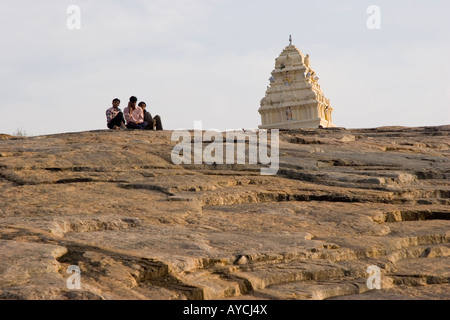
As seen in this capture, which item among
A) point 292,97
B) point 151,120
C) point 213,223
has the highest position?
point 292,97

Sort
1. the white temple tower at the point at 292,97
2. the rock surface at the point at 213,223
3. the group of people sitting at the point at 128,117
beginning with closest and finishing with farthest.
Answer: the rock surface at the point at 213,223, the group of people sitting at the point at 128,117, the white temple tower at the point at 292,97

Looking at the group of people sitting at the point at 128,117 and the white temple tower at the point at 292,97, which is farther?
the white temple tower at the point at 292,97

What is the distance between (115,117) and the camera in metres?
15.6

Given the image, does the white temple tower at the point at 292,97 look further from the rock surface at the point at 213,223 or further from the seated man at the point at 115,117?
the rock surface at the point at 213,223

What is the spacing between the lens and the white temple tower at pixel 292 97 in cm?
5441

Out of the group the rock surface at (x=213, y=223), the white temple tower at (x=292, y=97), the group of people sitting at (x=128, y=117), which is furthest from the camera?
the white temple tower at (x=292, y=97)

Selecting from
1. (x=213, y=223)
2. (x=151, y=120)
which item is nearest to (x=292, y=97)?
(x=151, y=120)

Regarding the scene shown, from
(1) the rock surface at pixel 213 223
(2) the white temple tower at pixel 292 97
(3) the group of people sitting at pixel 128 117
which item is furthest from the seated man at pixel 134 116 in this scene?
(2) the white temple tower at pixel 292 97

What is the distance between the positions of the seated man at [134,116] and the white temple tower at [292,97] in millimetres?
38635

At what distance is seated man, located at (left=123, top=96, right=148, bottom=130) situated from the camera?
1560 cm

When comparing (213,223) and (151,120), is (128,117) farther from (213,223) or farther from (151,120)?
(213,223)

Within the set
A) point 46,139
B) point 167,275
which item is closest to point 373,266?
point 167,275

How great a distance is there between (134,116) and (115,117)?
0.42m
